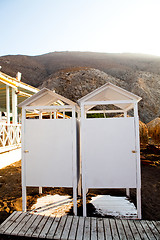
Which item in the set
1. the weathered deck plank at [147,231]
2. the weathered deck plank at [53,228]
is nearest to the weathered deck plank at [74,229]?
the weathered deck plank at [53,228]

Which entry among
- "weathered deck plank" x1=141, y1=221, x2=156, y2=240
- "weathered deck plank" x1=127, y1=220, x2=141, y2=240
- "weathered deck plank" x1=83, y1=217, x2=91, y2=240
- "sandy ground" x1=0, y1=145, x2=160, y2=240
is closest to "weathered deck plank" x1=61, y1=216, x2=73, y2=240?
"weathered deck plank" x1=83, y1=217, x2=91, y2=240

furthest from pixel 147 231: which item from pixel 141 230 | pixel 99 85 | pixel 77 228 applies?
pixel 99 85

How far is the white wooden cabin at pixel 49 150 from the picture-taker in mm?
3869

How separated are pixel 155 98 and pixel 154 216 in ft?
137

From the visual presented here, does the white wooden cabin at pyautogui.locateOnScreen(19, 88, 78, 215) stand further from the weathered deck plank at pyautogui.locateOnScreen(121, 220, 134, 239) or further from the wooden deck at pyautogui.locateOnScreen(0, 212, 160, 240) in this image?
the weathered deck plank at pyautogui.locateOnScreen(121, 220, 134, 239)

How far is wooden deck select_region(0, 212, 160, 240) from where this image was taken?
2.82 meters

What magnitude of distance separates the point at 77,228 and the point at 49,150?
165 centimetres

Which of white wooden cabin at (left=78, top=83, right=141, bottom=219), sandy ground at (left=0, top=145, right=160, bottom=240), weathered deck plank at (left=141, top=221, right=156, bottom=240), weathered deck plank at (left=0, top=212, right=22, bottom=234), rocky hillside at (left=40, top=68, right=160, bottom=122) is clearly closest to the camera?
weathered deck plank at (left=141, top=221, right=156, bottom=240)

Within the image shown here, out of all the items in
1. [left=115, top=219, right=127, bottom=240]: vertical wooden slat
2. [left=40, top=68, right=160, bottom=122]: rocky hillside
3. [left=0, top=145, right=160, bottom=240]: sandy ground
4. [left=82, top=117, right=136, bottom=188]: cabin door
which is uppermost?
[left=40, top=68, right=160, bottom=122]: rocky hillside

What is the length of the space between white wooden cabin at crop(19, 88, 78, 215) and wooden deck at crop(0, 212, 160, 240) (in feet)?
2.28

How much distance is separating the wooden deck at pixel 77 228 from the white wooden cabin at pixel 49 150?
2.28 feet

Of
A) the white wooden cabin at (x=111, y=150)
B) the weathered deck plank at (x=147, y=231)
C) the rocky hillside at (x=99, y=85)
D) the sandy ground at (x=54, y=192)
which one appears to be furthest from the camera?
the rocky hillside at (x=99, y=85)

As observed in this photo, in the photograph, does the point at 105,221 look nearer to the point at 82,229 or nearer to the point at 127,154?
the point at 82,229

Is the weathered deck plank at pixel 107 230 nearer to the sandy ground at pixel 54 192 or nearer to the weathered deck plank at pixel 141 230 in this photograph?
the weathered deck plank at pixel 141 230
